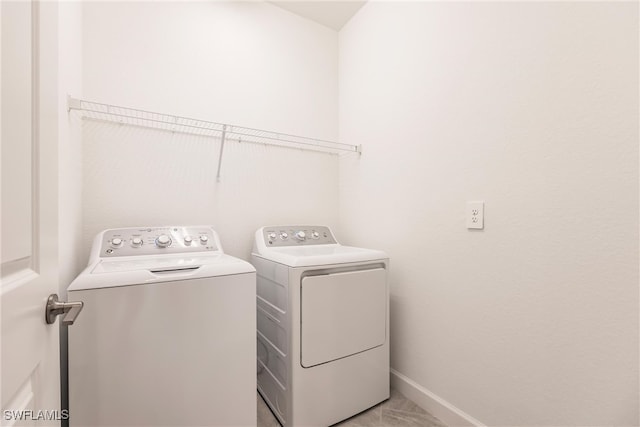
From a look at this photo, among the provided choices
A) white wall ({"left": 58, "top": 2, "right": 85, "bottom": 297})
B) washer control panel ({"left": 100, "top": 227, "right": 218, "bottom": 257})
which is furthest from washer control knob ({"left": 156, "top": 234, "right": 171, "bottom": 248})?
white wall ({"left": 58, "top": 2, "right": 85, "bottom": 297})

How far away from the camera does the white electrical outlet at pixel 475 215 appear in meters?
1.32

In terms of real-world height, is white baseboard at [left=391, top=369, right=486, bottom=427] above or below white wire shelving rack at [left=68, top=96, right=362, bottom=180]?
below

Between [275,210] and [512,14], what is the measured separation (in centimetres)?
167

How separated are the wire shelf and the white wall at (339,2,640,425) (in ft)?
1.85

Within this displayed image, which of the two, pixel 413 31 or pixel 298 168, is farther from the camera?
pixel 298 168

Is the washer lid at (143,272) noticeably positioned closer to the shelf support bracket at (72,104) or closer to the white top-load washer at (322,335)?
the white top-load washer at (322,335)

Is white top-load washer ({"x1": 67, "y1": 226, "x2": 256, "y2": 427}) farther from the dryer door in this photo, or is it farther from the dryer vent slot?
the dryer door

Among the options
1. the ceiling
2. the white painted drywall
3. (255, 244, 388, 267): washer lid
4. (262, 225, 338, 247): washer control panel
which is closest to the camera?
(255, 244, 388, 267): washer lid

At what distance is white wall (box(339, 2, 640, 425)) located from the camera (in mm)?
941

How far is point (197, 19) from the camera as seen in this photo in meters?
1.84

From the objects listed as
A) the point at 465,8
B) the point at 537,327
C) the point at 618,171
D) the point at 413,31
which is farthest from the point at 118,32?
the point at 537,327

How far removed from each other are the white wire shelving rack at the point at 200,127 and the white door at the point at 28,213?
91cm

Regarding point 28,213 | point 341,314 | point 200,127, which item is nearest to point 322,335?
point 341,314

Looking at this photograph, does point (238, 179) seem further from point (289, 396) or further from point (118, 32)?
point (289, 396)
